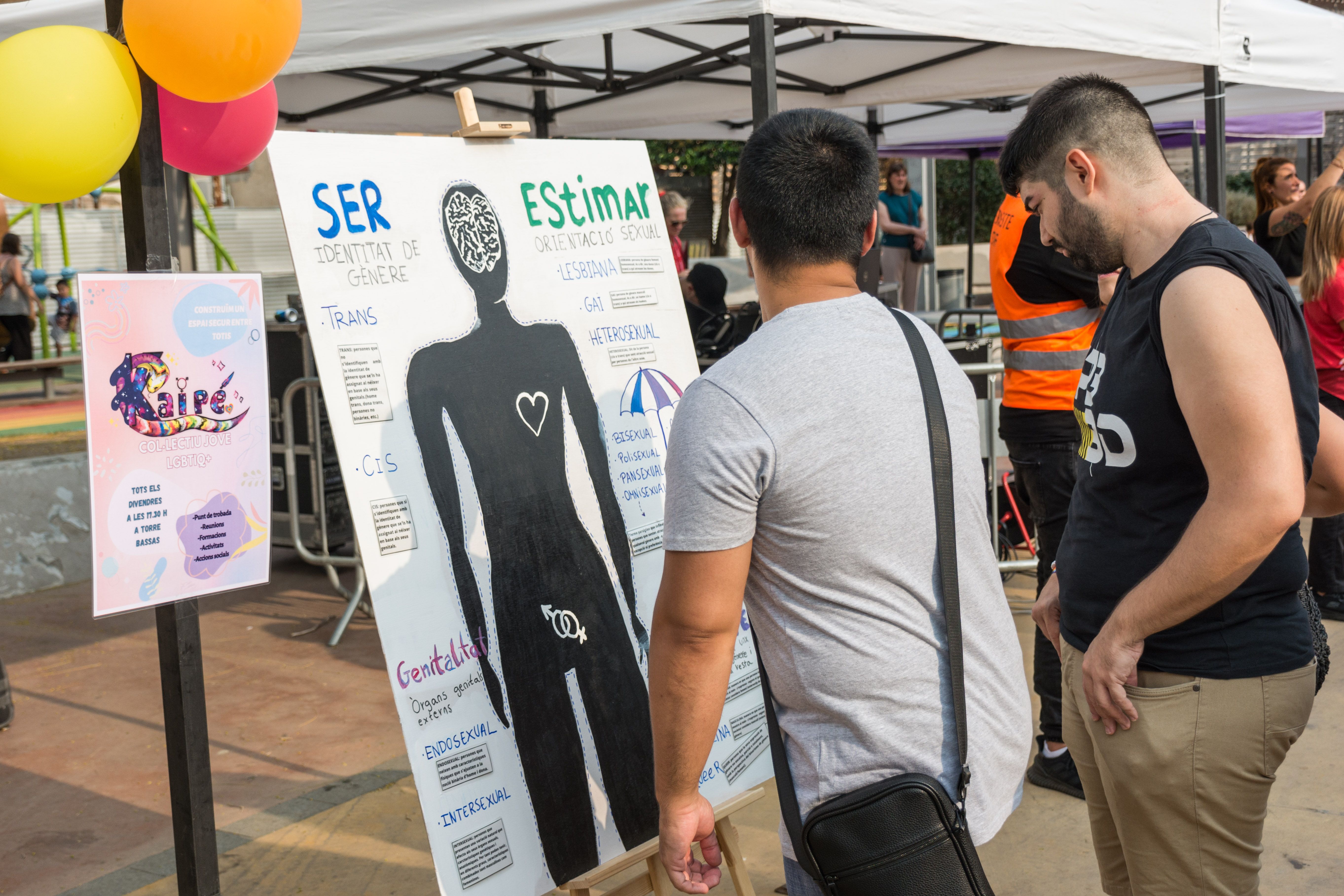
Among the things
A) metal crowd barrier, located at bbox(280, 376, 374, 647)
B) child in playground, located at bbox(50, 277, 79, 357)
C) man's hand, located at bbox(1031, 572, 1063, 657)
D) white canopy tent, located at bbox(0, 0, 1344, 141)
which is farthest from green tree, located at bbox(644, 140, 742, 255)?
man's hand, located at bbox(1031, 572, 1063, 657)

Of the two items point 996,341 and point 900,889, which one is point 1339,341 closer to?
point 996,341

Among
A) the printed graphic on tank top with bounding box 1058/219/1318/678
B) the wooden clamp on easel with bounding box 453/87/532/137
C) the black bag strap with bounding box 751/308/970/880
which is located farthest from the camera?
the wooden clamp on easel with bounding box 453/87/532/137

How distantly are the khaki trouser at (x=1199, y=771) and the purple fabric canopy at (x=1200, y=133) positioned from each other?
8.05 m

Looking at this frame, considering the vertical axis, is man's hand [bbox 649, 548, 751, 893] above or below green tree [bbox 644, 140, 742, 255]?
below

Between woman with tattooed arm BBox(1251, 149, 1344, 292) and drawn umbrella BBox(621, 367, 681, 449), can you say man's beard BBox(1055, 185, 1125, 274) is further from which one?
woman with tattooed arm BBox(1251, 149, 1344, 292)

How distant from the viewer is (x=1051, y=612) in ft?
7.17

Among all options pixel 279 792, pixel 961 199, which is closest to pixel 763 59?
pixel 279 792

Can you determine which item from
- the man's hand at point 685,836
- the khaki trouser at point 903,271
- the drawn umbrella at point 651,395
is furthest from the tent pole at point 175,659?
the khaki trouser at point 903,271

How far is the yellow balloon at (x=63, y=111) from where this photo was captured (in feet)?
6.97

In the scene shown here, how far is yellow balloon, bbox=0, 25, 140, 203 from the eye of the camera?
2125 mm

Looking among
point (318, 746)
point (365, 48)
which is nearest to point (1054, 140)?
point (365, 48)

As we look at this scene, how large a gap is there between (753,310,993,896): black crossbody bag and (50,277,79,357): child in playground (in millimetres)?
13349

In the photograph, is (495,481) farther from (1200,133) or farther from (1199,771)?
(1200,133)

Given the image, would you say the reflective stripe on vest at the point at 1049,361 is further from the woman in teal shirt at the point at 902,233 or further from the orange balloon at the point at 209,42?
the woman in teal shirt at the point at 902,233
